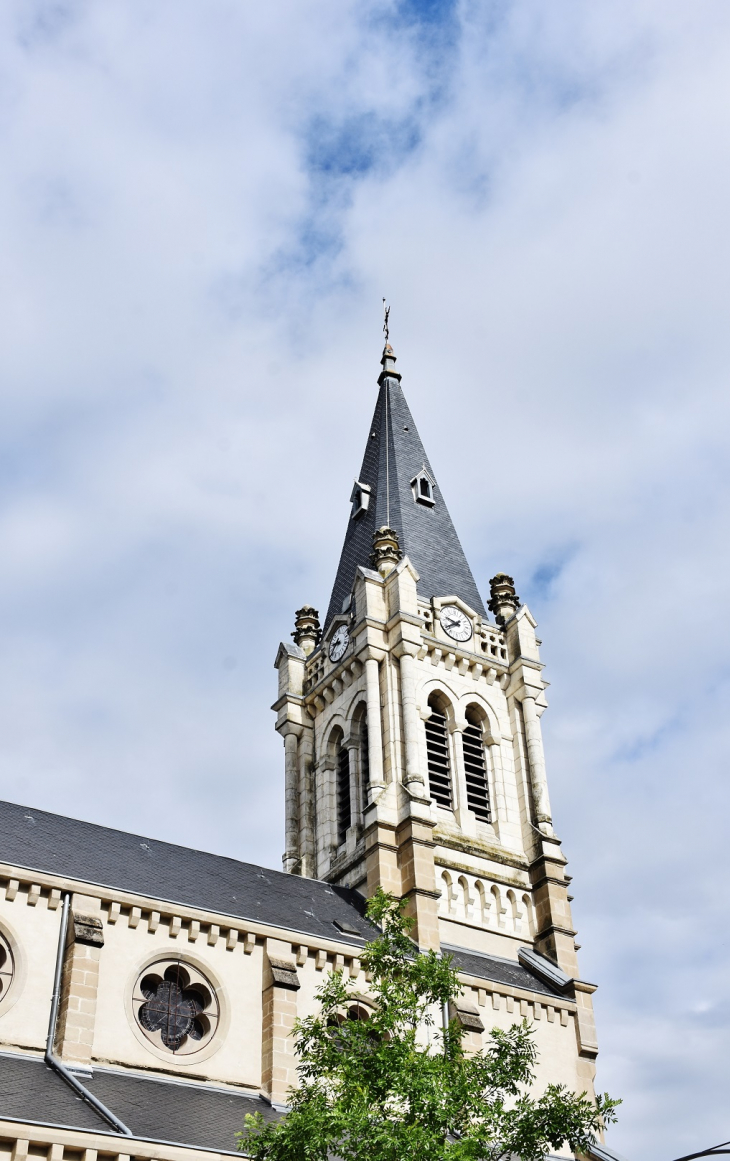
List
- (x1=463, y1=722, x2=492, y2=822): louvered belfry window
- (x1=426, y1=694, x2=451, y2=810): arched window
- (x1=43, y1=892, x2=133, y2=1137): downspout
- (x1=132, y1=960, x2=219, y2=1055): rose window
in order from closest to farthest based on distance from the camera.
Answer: (x1=43, y1=892, x2=133, y2=1137): downspout < (x1=132, y1=960, x2=219, y2=1055): rose window < (x1=426, y1=694, x2=451, y2=810): arched window < (x1=463, y1=722, x2=492, y2=822): louvered belfry window

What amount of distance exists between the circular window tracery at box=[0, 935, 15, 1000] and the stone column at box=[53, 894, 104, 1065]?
0.97 metres

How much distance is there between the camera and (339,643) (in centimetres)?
4106

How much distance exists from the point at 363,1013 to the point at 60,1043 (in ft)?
25.2

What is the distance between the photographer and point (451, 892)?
35375mm

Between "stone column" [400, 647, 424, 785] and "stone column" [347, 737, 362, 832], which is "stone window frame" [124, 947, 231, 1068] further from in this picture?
"stone column" [347, 737, 362, 832]

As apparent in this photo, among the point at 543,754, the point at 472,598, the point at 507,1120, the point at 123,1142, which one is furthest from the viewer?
the point at 472,598

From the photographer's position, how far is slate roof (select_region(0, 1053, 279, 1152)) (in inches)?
820

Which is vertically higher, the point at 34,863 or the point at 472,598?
the point at 472,598

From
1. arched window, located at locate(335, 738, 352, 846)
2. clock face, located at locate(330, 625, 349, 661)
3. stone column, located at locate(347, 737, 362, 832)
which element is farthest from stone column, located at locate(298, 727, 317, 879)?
clock face, located at locate(330, 625, 349, 661)

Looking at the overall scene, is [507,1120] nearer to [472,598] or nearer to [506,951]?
[506,951]

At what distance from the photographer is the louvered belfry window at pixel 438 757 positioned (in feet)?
124

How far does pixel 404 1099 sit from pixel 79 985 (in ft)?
29.2

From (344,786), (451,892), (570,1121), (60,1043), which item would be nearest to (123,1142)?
(60,1043)

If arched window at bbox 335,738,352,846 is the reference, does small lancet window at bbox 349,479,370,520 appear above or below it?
above
